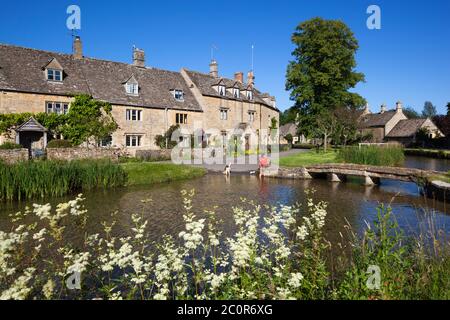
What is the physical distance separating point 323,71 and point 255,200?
33121 millimetres

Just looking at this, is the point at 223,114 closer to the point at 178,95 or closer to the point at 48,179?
the point at 178,95

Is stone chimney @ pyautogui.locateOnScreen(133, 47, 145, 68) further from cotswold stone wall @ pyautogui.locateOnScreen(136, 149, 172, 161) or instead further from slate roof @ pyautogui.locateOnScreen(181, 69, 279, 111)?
cotswold stone wall @ pyautogui.locateOnScreen(136, 149, 172, 161)

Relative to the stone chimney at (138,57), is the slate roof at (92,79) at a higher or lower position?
lower

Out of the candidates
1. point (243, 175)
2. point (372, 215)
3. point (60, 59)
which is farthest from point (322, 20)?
point (372, 215)

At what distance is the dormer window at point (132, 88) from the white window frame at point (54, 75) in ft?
22.4

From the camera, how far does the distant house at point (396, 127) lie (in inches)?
2468

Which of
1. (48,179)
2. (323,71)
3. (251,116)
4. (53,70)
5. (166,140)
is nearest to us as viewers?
(48,179)

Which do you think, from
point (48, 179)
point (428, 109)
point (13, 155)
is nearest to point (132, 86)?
point (13, 155)

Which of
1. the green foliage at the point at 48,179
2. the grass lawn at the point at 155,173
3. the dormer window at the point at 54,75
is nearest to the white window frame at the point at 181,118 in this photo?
the dormer window at the point at 54,75

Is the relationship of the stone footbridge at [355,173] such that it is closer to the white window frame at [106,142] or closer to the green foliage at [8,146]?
the white window frame at [106,142]

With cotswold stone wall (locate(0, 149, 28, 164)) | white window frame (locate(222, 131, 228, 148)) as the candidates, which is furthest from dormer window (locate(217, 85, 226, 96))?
cotswold stone wall (locate(0, 149, 28, 164))

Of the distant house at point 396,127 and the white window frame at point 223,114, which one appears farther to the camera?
the distant house at point 396,127

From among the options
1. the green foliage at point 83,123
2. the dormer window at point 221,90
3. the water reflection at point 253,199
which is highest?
the dormer window at point 221,90

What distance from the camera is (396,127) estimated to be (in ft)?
222
